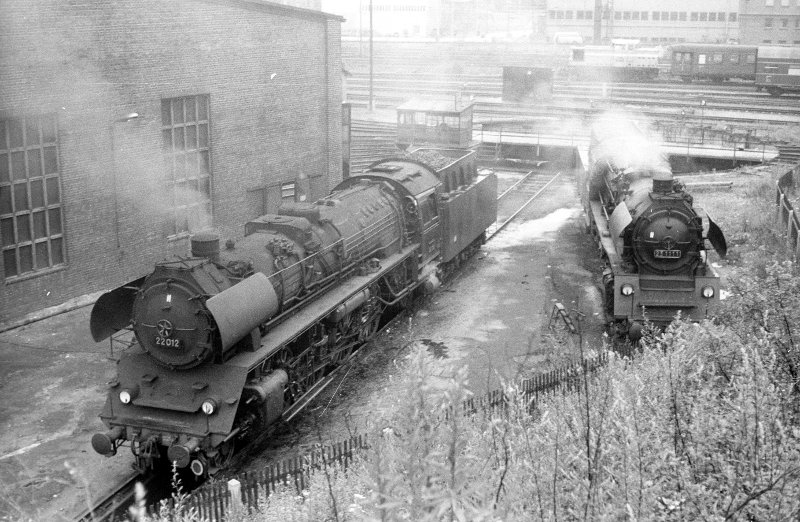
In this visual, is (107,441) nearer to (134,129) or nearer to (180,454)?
(180,454)

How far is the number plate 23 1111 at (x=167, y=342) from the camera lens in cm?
1050

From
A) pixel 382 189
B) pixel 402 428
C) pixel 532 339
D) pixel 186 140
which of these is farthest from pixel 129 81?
pixel 402 428

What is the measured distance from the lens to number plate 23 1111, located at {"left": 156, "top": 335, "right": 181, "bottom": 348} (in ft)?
34.4

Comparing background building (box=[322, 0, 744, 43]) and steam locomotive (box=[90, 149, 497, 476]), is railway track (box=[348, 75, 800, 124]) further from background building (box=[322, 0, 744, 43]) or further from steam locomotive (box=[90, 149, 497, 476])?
steam locomotive (box=[90, 149, 497, 476])

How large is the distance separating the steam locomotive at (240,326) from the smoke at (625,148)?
243 inches

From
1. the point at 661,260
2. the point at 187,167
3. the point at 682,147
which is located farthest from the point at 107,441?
the point at 682,147

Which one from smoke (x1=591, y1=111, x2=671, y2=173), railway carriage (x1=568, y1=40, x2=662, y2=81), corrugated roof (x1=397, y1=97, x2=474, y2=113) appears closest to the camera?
smoke (x1=591, y1=111, x2=671, y2=173)

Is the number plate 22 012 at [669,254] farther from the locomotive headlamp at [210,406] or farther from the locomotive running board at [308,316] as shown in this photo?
the locomotive headlamp at [210,406]

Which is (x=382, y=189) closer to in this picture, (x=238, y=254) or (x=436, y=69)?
(x=238, y=254)

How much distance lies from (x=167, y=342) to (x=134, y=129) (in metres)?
9.17

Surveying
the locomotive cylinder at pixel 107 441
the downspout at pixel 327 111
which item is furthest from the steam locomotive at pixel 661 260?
the downspout at pixel 327 111

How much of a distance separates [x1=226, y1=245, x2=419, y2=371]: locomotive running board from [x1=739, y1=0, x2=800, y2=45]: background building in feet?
181

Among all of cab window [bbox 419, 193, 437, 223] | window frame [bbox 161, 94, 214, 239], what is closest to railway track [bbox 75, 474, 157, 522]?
cab window [bbox 419, 193, 437, 223]

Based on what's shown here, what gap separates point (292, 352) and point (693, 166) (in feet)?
84.9
